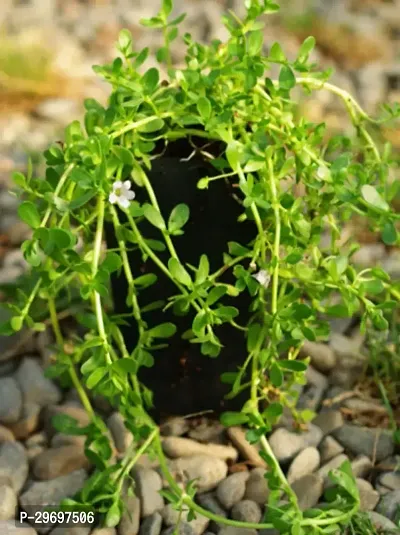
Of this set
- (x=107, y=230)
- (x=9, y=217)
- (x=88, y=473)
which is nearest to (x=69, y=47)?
(x=9, y=217)

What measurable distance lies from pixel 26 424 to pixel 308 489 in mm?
478

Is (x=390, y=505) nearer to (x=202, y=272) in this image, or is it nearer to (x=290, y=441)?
(x=290, y=441)

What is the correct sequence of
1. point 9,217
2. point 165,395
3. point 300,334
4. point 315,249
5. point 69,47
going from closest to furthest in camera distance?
point 300,334 < point 315,249 < point 165,395 < point 9,217 < point 69,47

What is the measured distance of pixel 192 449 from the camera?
136 centimetres

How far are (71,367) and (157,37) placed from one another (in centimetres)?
186

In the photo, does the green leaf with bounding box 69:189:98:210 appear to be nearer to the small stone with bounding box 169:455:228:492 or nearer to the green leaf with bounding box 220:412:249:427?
the green leaf with bounding box 220:412:249:427

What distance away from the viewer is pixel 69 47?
2.82 metres

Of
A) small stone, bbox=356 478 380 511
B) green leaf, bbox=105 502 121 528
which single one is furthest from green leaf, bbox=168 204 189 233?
small stone, bbox=356 478 380 511

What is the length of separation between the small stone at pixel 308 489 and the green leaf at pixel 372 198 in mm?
419

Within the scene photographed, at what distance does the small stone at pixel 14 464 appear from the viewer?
133 centimetres

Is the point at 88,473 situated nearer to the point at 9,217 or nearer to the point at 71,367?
the point at 71,367

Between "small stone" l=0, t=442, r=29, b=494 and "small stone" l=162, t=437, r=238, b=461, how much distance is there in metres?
0.22

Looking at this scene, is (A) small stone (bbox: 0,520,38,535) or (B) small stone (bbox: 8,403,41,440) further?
(B) small stone (bbox: 8,403,41,440)

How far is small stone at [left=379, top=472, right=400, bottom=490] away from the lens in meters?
1.30
